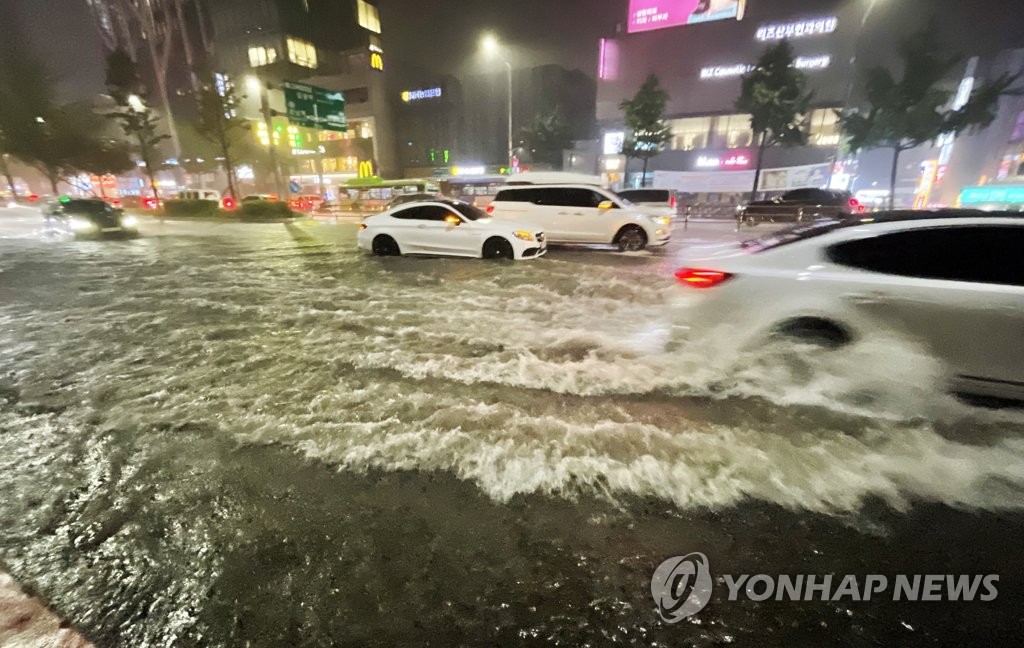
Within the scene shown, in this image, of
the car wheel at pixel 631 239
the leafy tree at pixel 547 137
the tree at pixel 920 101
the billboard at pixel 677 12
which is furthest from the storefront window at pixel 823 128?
the car wheel at pixel 631 239

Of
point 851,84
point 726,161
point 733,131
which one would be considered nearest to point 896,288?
point 726,161

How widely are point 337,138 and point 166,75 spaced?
112ft

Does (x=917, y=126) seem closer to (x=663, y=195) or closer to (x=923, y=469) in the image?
(x=663, y=195)

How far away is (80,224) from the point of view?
16.8 metres

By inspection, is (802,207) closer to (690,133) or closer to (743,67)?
(690,133)

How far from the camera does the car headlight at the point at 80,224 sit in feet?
55.1

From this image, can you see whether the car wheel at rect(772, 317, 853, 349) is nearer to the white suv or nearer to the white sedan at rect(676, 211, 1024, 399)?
the white sedan at rect(676, 211, 1024, 399)

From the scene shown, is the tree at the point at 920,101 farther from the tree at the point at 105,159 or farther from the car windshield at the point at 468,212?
the tree at the point at 105,159

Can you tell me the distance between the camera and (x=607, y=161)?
4553 centimetres

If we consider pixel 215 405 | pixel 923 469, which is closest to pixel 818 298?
pixel 923 469

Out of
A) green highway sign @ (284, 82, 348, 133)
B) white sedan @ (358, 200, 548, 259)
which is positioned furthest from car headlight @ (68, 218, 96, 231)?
green highway sign @ (284, 82, 348, 133)

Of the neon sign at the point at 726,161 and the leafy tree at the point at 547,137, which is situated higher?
the leafy tree at the point at 547,137

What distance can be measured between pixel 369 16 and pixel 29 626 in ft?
277

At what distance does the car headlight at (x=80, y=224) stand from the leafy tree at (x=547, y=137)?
36.7 meters
